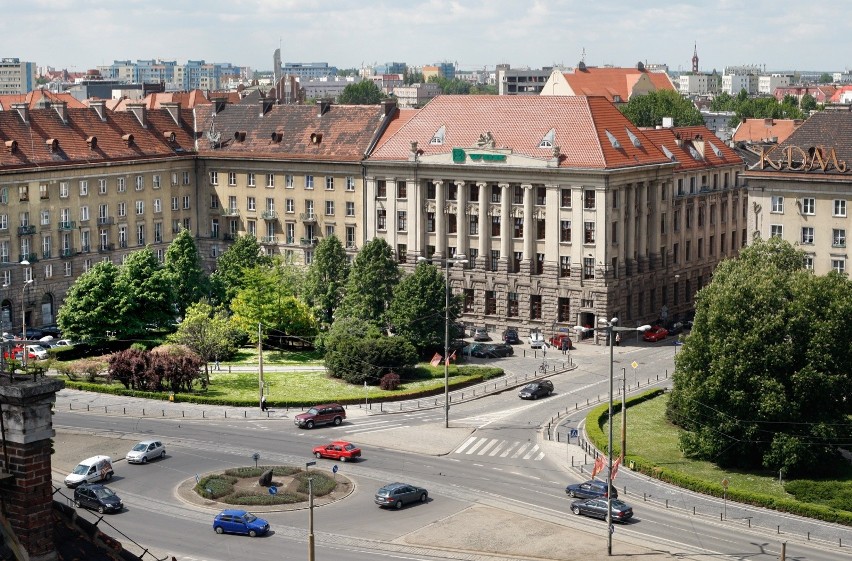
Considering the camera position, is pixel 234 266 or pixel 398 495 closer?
pixel 398 495

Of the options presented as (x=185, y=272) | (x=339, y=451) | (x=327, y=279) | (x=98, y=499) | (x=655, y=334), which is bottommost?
(x=98, y=499)

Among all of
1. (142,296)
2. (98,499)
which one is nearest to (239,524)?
(98,499)

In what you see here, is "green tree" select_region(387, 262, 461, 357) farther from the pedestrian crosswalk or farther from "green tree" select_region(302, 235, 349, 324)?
the pedestrian crosswalk

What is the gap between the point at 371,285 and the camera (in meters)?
134

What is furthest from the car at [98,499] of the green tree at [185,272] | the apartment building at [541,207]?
the apartment building at [541,207]

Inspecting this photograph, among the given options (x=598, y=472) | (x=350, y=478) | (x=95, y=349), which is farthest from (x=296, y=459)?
(x=95, y=349)

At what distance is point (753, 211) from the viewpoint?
130875 mm

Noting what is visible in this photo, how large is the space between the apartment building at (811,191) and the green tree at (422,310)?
31.2 metres

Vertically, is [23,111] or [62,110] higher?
[62,110]

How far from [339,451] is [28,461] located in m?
66.1

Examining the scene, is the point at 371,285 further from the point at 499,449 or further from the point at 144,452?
the point at 144,452

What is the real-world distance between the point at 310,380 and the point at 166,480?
32.7 metres

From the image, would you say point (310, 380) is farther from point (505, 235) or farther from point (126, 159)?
point (126, 159)

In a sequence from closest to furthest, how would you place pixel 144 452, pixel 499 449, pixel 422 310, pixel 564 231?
1. pixel 144 452
2. pixel 499 449
3. pixel 422 310
4. pixel 564 231
